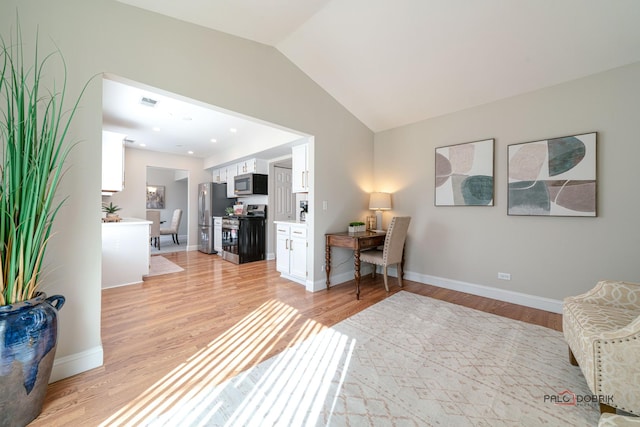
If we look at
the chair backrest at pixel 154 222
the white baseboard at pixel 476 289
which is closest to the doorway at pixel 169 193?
the chair backrest at pixel 154 222

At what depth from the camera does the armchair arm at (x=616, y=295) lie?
174 centimetres

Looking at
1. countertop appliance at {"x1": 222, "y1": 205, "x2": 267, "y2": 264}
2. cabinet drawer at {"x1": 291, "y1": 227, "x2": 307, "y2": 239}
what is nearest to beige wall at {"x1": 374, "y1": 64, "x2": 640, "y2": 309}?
cabinet drawer at {"x1": 291, "y1": 227, "x2": 307, "y2": 239}

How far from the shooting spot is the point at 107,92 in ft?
10.3

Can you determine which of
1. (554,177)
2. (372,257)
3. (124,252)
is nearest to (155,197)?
(124,252)

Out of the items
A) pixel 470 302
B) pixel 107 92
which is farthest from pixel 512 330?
pixel 107 92

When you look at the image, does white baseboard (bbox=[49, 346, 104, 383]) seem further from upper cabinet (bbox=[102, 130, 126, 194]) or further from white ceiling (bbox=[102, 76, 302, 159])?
upper cabinet (bbox=[102, 130, 126, 194])

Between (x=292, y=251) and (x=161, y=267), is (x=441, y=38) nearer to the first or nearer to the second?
(x=292, y=251)

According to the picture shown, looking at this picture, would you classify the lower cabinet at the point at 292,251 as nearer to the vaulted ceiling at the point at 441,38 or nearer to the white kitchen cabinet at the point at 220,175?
the vaulted ceiling at the point at 441,38

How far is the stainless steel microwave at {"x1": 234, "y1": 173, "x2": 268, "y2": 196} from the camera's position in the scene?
535 centimetres

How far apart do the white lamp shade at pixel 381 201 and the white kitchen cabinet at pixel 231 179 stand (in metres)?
3.53

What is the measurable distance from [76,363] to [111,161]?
2.89 meters

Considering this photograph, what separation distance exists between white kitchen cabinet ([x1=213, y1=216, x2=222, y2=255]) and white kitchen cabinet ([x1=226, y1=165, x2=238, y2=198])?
0.68m

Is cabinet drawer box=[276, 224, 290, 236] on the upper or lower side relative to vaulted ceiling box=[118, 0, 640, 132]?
lower

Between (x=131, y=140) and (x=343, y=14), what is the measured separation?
5089 millimetres
